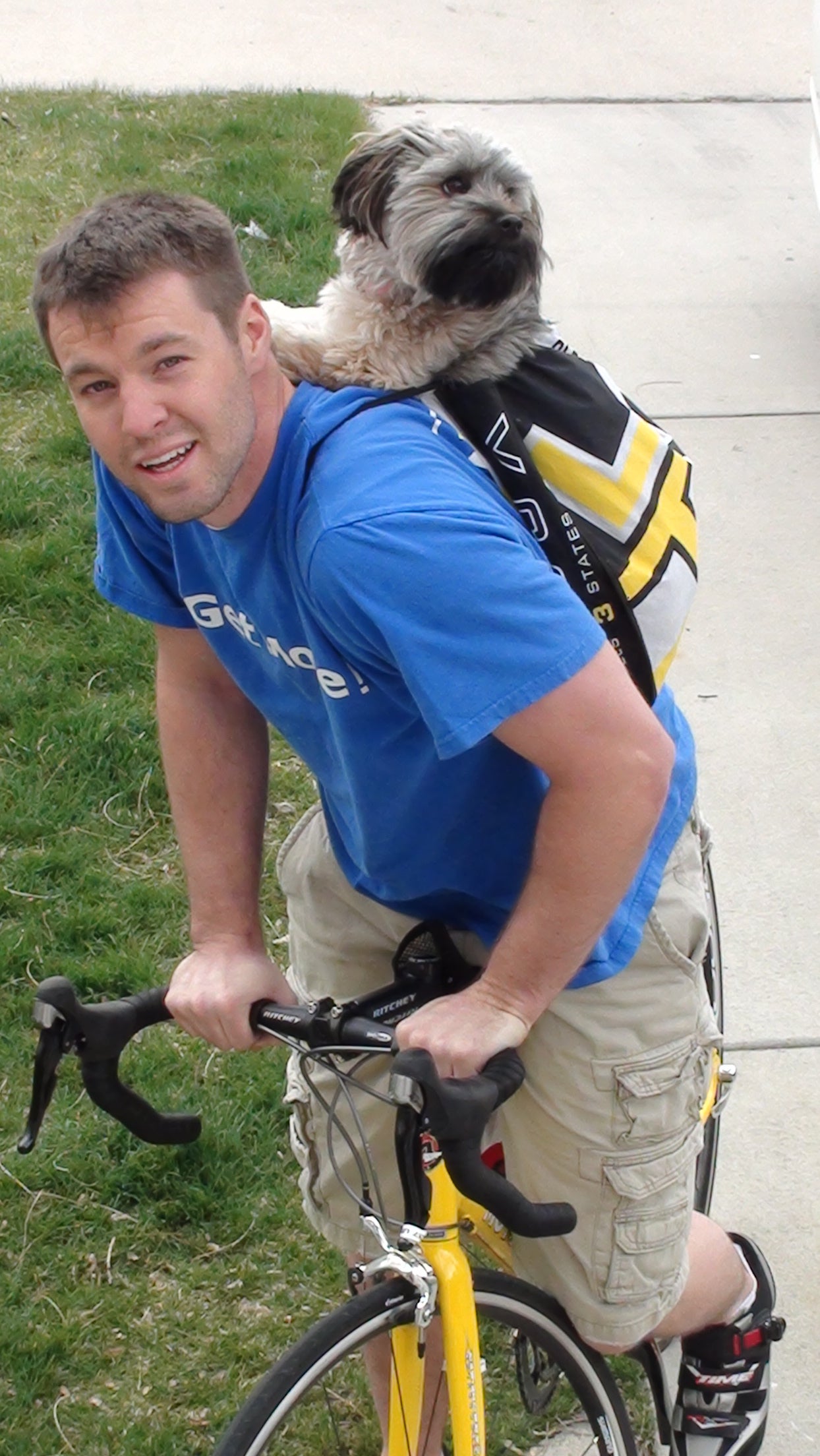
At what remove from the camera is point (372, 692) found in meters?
1.99

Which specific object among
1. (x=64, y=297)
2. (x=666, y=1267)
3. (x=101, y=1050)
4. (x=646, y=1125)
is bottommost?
(x=666, y=1267)

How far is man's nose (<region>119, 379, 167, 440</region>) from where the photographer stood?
1962mm

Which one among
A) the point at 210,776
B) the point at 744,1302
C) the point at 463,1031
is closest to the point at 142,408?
the point at 210,776

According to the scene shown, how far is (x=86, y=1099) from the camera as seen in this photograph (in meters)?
3.51

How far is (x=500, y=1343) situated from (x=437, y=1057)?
4.35 feet

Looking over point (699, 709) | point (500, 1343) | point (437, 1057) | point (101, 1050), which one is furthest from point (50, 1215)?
point (699, 709)

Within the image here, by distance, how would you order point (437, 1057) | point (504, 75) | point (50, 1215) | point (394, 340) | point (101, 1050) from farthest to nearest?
1. point (504, 75)
2. point (50, 1215)
3. point (394, 340)
4. point (101, 1050)
5. point (437, 1057)

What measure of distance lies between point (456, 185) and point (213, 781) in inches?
35.9

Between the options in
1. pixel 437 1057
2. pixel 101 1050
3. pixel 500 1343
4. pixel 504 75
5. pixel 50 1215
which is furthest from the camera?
pixel 504 75

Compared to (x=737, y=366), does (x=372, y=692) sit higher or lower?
lower

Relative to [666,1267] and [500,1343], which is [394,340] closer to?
[666,1267]

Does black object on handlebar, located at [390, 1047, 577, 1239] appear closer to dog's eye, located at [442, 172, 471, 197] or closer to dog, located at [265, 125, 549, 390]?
dog, located at [265, 125, 549, 390]

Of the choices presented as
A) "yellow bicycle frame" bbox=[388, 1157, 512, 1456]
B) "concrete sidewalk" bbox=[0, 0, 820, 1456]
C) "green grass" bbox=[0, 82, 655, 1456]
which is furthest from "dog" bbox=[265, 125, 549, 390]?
"concrete sidewalk" bbox=[0, 0, 820, 1456]

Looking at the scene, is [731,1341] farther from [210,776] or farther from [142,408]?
[142,408]
